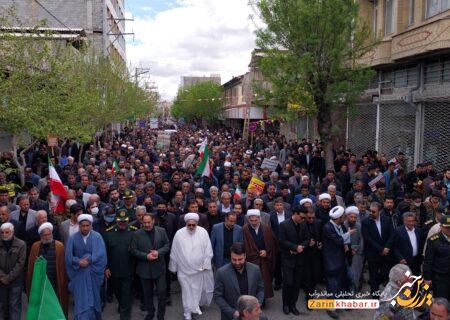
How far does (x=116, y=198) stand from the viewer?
31.8ft

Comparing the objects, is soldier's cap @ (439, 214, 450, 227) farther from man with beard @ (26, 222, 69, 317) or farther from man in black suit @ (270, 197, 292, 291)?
man with beard @ (26, 222, 69, 317)

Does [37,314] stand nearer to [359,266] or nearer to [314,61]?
[359,266]

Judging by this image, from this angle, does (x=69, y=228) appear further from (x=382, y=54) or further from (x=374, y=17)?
(x=374, y=17)

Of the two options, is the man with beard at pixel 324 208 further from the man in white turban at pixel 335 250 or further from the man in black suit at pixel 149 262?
the man in black suit at pixel 149 262

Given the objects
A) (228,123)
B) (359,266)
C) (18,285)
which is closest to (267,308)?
(359,266)

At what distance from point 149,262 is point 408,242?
12.7ft

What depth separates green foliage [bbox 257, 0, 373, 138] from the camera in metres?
14.0

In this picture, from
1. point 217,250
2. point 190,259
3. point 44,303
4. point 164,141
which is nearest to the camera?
point 44,303

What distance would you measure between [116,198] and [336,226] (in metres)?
4.53

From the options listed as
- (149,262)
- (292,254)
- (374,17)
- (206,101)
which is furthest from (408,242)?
(206,101)

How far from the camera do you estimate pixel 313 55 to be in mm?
14469

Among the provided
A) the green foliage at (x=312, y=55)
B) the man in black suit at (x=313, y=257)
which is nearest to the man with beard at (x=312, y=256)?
the man in black suit at (x=313, y=257)

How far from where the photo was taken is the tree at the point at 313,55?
14.0 meters

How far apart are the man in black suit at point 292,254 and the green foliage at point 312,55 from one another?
7518mm
